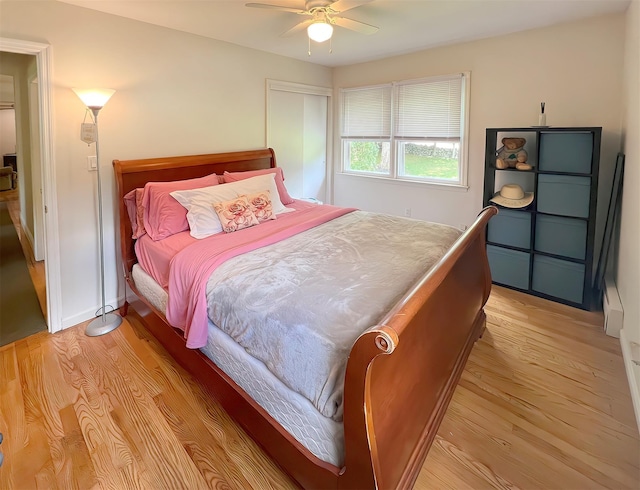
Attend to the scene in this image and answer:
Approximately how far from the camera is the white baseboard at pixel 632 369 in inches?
78.7

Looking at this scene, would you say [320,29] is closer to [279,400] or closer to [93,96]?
[93,96]

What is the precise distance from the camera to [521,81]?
3.58m

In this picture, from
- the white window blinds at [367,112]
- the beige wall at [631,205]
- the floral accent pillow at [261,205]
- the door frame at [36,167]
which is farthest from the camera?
the white window blinds at [367,112]

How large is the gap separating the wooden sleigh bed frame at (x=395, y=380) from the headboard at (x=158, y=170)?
684 mm

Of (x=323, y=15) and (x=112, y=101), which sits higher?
(x=323, y=15)

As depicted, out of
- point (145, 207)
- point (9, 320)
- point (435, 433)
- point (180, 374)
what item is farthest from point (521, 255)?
point (9, 320)

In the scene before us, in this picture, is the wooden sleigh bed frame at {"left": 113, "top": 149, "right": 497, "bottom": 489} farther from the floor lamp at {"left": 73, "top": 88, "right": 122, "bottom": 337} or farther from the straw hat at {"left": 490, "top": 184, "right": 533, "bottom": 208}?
the straw hat at {"left": 490, "top": 184, "right": 533, "bottom": 208}

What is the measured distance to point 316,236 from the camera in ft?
8.95

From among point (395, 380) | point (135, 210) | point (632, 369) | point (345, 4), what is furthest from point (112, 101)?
point (632, 369)

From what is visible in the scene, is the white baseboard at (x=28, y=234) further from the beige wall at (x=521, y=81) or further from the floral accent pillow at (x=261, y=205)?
the beige wall at (x=521, y=81)

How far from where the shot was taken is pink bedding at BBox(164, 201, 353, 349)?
199cm

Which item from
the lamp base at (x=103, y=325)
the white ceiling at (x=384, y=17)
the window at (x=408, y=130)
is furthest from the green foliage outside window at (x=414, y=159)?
the lamp base at (x=103, y=325)

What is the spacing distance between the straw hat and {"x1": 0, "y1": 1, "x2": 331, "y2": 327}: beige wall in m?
2.81

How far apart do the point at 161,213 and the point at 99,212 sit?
59 centimetres
